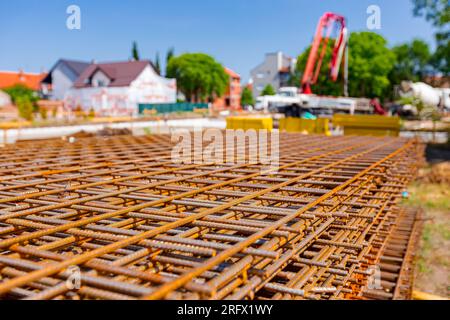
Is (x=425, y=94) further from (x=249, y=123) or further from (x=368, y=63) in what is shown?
(x=368, y=63)

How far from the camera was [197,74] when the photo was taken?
200ft

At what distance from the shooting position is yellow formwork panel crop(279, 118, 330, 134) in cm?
1720

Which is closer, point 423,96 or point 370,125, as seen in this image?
point 370,125

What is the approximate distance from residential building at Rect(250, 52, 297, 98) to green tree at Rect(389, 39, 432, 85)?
19.3 metres

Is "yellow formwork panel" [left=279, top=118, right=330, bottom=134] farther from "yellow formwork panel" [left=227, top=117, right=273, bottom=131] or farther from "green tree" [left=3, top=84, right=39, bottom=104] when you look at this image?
"green tree" [left=3, top=84, right=39, bottom=104]

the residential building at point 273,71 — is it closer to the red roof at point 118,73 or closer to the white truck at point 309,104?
the red roof at point 118,73

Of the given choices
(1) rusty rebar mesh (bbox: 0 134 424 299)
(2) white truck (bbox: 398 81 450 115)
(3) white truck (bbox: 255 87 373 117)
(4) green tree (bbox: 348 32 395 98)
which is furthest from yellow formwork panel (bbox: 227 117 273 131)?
(4) green tree (bbox: 348 32 395 98)

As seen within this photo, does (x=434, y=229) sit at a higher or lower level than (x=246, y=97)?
lower

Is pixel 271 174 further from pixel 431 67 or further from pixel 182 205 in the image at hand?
pixel 431 67

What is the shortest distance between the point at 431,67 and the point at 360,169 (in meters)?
56.6

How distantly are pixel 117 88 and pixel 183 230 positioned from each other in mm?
44164

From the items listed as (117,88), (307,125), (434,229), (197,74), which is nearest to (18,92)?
(117,88)

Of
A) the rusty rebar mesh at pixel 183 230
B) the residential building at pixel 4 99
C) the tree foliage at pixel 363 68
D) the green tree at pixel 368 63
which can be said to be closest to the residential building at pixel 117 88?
the residential building at pixel 4 99
